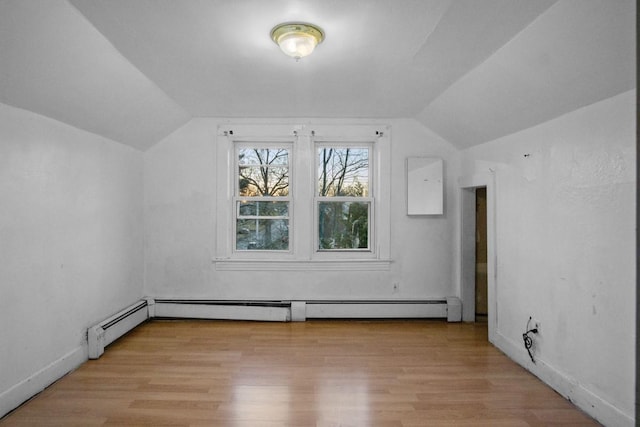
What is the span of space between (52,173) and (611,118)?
4167mm

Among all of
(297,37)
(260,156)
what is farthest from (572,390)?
(260,156)

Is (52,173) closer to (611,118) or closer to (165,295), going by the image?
(165,295)

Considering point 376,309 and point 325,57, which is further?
point 376,309

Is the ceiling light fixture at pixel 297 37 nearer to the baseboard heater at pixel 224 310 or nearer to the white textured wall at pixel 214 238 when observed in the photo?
the white textured wall at pixel 214 238

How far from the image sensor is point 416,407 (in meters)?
2.54

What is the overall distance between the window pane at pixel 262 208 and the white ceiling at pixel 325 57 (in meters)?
1.41

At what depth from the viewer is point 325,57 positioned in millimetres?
2883

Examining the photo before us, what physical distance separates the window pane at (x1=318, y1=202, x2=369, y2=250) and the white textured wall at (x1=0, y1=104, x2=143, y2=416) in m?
2.39

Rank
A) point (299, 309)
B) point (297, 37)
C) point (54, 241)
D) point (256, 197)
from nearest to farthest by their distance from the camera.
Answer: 1. point (297, 37)
2. point (54, 241)
3. point (299, 309)
4. point (256, 197)

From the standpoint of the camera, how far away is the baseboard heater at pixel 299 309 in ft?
14.6

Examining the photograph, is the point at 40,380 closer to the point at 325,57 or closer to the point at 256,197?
the point at 256,197

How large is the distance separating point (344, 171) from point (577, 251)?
279 centimetres

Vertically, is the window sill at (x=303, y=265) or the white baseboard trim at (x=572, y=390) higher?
the window sill at (x=303, y=265)

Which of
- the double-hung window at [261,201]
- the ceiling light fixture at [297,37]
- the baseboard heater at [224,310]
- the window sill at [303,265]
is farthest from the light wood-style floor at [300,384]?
the ceiling light fixture at [297,37]
